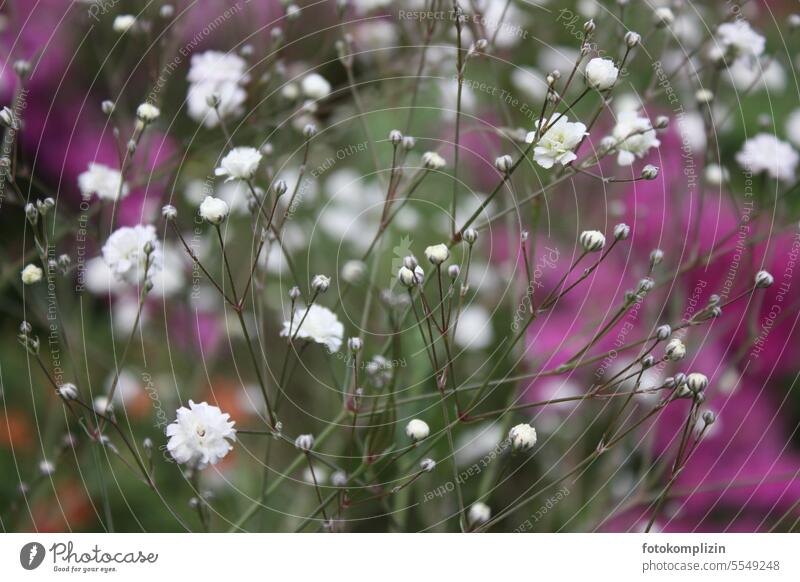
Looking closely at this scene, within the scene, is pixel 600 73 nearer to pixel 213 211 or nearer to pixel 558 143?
pixel 558 143

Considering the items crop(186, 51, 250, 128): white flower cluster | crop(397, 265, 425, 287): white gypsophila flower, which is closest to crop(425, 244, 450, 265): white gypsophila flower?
crop(397, 265, 425, 287): white gypsophila flower

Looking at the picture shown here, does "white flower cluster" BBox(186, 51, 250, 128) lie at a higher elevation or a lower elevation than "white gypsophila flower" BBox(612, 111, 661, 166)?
higher

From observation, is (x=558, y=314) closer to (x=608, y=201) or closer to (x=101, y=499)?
(x=608, y=201)

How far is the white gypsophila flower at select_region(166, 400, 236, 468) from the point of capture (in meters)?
0.24

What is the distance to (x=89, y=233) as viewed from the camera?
0.32m

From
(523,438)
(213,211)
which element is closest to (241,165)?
(213,211)

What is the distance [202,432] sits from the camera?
9.4 inches

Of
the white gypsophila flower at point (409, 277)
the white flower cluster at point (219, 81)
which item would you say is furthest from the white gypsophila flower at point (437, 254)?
the white flower cluster at point (219, 81)

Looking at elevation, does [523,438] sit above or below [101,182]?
below


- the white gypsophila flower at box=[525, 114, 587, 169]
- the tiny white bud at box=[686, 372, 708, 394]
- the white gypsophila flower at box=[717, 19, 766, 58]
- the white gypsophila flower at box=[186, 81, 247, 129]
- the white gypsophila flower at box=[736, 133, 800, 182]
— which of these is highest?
the white gypsophila flower at box=[186, 81, 247, 129]

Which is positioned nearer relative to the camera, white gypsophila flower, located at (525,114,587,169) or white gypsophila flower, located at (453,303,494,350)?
white gypsophila flower, located at (525,114,587,169)

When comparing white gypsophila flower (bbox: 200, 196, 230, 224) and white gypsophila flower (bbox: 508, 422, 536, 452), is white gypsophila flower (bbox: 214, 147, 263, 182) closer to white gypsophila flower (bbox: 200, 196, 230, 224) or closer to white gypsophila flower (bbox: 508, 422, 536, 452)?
white gypsophila flower (bbox: 200, 196, 230, 224)
